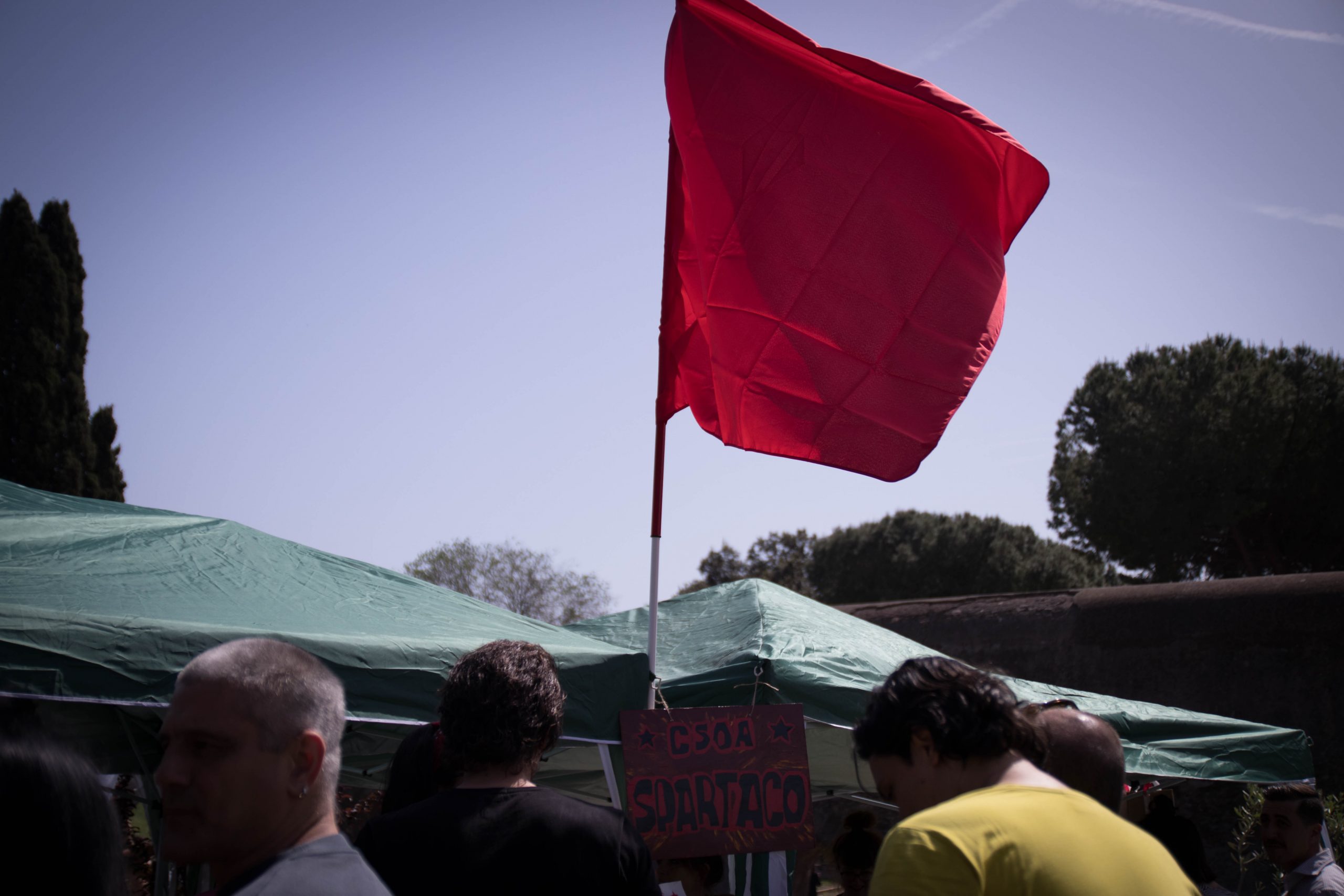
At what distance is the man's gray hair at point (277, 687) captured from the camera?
129cm

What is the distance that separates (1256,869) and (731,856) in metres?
6.90

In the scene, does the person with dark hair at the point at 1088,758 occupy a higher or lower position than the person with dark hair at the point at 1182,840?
higher

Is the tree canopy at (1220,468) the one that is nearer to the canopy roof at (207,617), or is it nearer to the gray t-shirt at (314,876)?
the canopy roof at (207,617)

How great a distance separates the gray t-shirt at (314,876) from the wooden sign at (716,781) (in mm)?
2259

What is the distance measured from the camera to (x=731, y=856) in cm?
421

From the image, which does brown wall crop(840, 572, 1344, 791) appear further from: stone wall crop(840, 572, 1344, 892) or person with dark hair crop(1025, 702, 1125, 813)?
person with dark hair crop(1025, 702, 1125, 813)

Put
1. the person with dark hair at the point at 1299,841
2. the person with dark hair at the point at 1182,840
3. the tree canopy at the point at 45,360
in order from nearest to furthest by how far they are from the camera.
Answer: the person with dark hair at the point at 1299,841 < the person with dark hair at the point at 1182,840 < the tree canopy at the point at 45,360

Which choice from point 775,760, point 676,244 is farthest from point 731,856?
point 676,244

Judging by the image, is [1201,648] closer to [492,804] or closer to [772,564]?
[492,804]

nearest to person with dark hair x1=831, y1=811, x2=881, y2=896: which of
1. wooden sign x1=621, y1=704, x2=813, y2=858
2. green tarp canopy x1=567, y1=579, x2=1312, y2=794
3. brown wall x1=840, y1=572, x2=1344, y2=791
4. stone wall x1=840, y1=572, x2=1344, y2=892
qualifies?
green tarp canopy x1=567, y1=579, x2=1312, y2=794

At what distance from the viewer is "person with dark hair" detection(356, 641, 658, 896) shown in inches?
75.0

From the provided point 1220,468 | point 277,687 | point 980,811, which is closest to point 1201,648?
point 980,811

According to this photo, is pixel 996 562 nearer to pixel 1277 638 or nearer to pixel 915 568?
pixel 915 568

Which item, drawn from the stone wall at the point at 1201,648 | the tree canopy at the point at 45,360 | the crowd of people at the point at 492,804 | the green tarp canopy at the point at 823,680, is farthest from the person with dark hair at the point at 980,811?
the tree canopy at the point at 45,360
